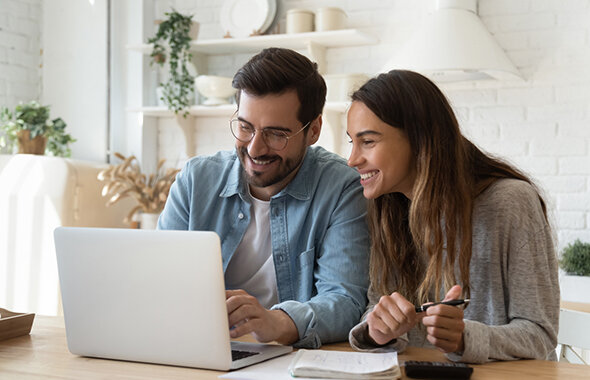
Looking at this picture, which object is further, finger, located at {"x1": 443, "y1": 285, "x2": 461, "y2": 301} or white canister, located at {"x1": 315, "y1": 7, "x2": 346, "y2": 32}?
white canister, located at {"x1": 315, "y1": 7, "x2": 346, "y2": 32}

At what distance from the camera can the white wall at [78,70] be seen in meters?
3.91

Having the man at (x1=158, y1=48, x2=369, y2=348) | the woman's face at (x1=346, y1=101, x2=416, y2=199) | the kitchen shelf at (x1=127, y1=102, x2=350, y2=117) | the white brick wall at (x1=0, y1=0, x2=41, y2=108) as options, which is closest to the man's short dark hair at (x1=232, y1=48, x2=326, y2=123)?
the man at (x1=158, y1=48, x2=369, y2=348)

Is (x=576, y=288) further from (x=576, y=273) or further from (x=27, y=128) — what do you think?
(x=27, y=128)

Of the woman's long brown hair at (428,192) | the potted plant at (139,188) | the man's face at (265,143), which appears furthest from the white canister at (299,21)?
the woman's long brown hair at (428,192)

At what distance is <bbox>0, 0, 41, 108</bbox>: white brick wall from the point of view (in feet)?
11.9

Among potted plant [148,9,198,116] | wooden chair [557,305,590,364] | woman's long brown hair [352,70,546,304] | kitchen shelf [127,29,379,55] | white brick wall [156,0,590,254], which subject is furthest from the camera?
potted plant [148,9,198,116]

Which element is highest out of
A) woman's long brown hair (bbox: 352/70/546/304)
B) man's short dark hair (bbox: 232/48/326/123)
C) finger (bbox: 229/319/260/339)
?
man's short dark hair (bbox: 232/48/326/123)

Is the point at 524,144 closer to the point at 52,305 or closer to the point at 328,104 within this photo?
the point at 328,104

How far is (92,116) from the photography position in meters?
3.95

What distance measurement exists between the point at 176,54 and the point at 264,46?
0.44m

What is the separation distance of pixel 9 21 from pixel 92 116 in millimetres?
643

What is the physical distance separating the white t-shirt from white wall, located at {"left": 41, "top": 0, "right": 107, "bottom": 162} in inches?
92.1

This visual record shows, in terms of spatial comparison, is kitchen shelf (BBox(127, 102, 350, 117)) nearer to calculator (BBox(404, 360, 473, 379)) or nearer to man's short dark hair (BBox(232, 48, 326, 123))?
man's short dark hair (BBox(232, 48, 326, 123))

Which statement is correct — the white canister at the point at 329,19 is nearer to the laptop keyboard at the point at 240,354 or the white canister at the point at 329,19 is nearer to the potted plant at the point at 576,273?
the potted plant at the point at 576,273
